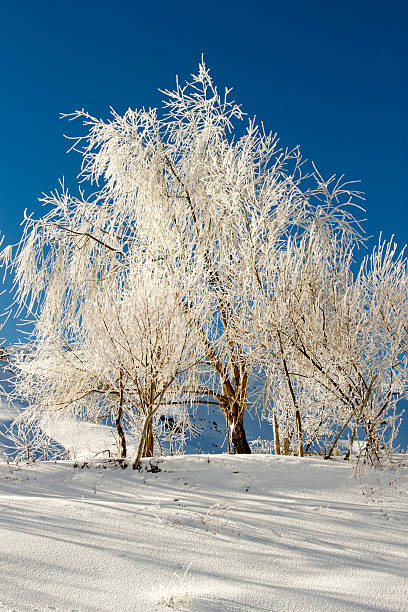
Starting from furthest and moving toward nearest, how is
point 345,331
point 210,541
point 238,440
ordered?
1. point 238,440
2. point 345,331
3. point 210,541

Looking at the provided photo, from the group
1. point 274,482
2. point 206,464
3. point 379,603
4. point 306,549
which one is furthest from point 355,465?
point 379,603

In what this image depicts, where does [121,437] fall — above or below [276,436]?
below

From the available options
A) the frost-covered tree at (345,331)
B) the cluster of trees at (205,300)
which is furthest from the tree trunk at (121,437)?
the frost-covered tree at (345,331)

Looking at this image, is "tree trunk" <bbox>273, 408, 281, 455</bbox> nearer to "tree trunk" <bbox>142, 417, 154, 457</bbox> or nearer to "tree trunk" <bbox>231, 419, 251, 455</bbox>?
"tree trunk" <bbox>231, 419, 251, 455</bbox>

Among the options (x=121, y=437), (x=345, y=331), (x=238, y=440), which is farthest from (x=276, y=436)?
(x=345, y=331)

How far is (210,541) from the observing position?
3436 millimetres

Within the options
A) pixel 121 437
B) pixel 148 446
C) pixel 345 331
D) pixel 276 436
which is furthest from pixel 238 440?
pixel 345 331

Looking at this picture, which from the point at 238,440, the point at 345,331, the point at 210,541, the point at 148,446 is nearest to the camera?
the point at 210,541

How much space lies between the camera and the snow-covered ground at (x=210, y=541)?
100 inches

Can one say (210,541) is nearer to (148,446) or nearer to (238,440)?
(148,446)

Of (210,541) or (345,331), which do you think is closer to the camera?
(210,541)

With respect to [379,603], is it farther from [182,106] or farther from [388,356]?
[182,106]

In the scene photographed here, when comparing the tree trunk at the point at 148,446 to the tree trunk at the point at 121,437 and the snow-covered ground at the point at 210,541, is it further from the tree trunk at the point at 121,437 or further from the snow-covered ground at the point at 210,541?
the snow-covered ground at the point at 210,541

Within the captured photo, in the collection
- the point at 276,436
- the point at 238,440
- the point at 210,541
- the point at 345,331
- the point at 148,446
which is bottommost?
the point at 210,541
